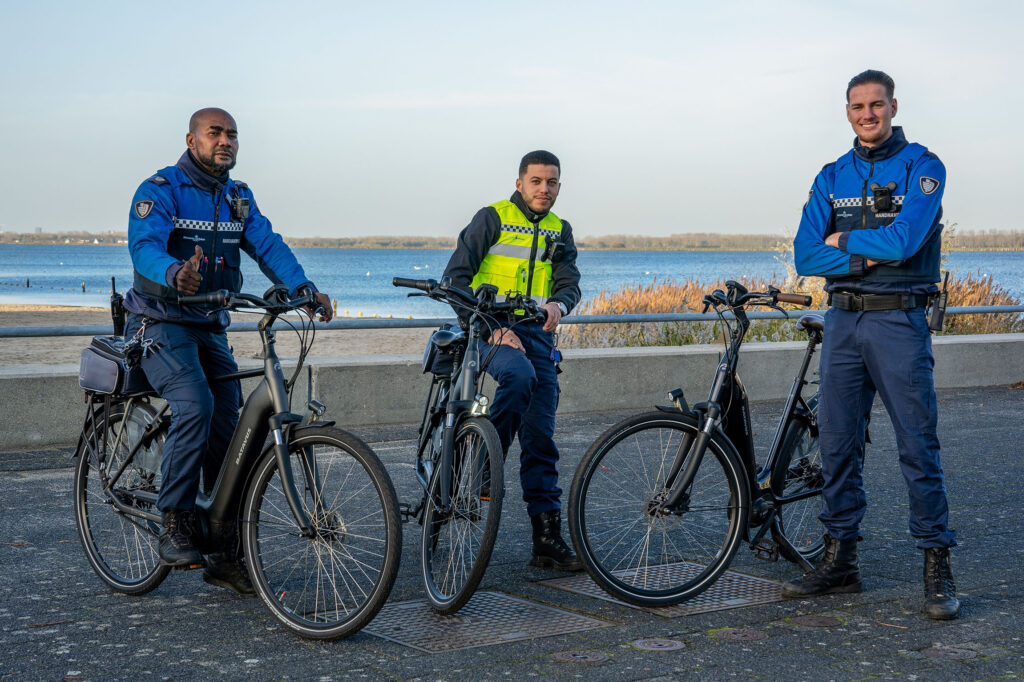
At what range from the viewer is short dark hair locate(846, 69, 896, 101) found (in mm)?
4961

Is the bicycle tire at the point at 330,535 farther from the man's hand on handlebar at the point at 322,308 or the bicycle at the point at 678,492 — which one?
the bicycle at the point at 678,492

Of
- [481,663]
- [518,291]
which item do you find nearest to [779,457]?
[518,291]

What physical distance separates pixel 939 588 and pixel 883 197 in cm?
163

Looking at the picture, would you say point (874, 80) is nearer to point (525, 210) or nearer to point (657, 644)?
point (525, 210)

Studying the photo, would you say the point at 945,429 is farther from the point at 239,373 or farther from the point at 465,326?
the point at 239,373

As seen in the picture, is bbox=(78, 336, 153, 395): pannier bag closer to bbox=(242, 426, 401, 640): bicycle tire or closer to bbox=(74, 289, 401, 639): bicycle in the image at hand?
bbox=(74, 289, 401, 639): bicycle

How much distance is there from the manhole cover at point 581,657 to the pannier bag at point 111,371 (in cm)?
209

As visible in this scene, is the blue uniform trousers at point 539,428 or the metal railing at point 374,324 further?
the metal railing at point 374,324

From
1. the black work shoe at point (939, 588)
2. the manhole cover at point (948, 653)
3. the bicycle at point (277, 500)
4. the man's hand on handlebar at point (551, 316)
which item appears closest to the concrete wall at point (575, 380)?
the bicycle at point (277, 500)

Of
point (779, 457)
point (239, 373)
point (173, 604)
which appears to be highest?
point (239, 373)

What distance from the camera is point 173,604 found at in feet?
16.0

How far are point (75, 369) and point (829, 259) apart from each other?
5.94 m

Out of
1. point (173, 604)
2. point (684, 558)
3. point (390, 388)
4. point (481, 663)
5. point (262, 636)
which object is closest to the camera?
point (481, 663)

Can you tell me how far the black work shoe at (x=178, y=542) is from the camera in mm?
4719
